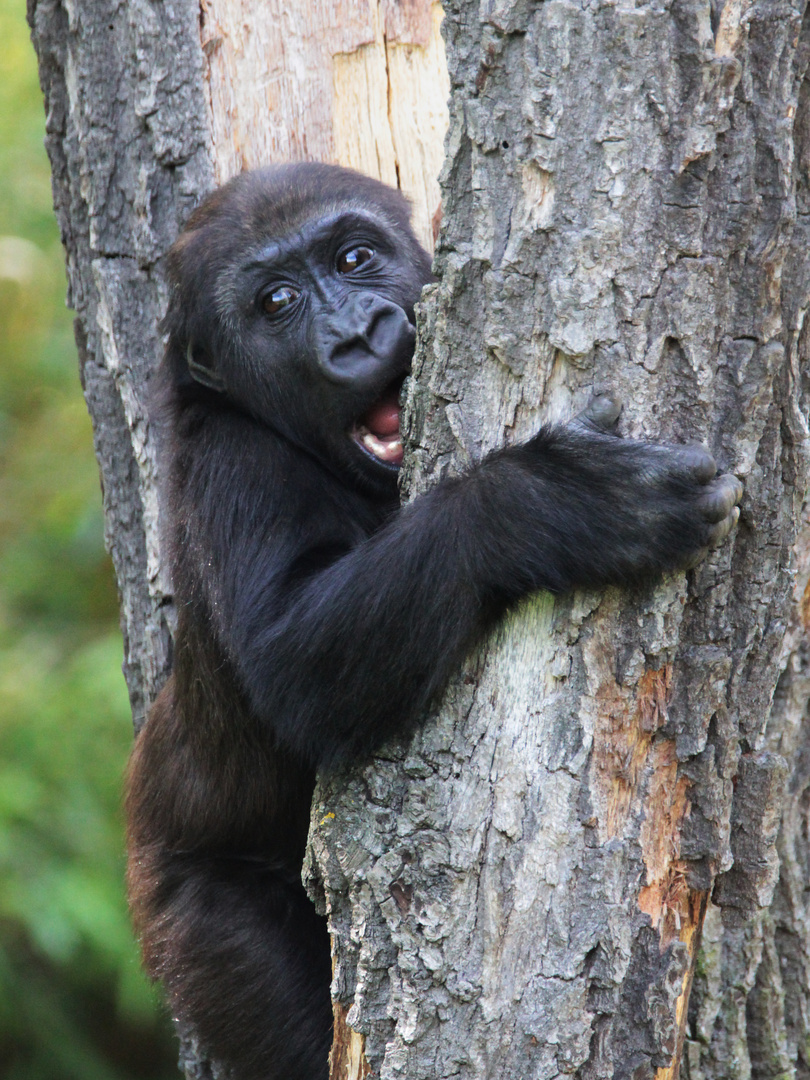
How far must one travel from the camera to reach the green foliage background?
4469 mm

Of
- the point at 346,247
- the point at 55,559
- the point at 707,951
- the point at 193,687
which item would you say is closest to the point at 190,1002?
the point at 193,687

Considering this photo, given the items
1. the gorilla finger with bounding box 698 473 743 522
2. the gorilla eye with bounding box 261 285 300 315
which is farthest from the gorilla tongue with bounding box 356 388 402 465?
the gorilla finger with bounding box 698 473 743 522

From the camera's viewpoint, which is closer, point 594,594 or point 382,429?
point 594,594

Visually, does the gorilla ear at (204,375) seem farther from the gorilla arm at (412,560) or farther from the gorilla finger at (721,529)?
the gorilla finger at (721,529)

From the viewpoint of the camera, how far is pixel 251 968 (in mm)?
3217

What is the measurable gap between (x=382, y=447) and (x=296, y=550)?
0.53 metres

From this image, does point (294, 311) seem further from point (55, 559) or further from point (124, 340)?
point (55, 559)

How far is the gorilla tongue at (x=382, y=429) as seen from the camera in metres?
3.17

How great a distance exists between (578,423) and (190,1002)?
2176mm

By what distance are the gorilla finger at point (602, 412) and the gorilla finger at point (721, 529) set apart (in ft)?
0.96

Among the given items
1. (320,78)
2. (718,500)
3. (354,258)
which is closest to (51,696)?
(354,258)

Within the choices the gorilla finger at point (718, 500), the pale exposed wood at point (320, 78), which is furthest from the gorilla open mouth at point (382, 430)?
the gorilla finger at point (718, 500)

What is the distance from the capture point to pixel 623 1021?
223 cm

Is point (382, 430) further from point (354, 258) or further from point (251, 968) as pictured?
point (251, 968)
